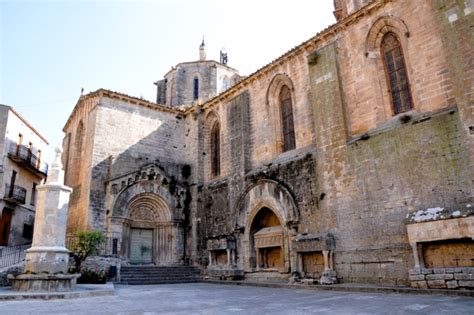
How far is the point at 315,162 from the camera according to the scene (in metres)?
12.1

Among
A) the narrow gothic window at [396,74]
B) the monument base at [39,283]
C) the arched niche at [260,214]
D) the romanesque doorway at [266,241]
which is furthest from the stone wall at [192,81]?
the monument base at [39,283]

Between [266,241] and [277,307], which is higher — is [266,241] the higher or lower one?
the higher one

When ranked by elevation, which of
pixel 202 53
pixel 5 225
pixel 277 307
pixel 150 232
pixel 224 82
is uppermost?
pixel 202 53

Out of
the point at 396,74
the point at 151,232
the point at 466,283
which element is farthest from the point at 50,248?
the point at 396,74

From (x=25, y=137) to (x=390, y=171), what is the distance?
2134cm

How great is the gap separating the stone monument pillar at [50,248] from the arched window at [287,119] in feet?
26.1

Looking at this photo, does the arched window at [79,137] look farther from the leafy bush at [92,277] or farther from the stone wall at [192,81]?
the leafy bush at [92,277]

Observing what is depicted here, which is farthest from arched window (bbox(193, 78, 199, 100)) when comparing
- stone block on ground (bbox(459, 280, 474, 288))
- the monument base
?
stone block on ground (bbox(459, 280, 474, 288))

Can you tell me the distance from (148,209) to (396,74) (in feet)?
37.6

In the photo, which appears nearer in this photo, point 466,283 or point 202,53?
point 466,283

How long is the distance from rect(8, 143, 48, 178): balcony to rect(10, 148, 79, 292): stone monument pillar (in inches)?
487

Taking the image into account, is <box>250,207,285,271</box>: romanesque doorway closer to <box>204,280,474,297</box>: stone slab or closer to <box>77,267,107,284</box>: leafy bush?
<box>204,280,474,297</box>: stone slab

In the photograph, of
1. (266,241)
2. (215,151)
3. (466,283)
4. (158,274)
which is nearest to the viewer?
(466,283)

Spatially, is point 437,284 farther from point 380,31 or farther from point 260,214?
point 380,31
